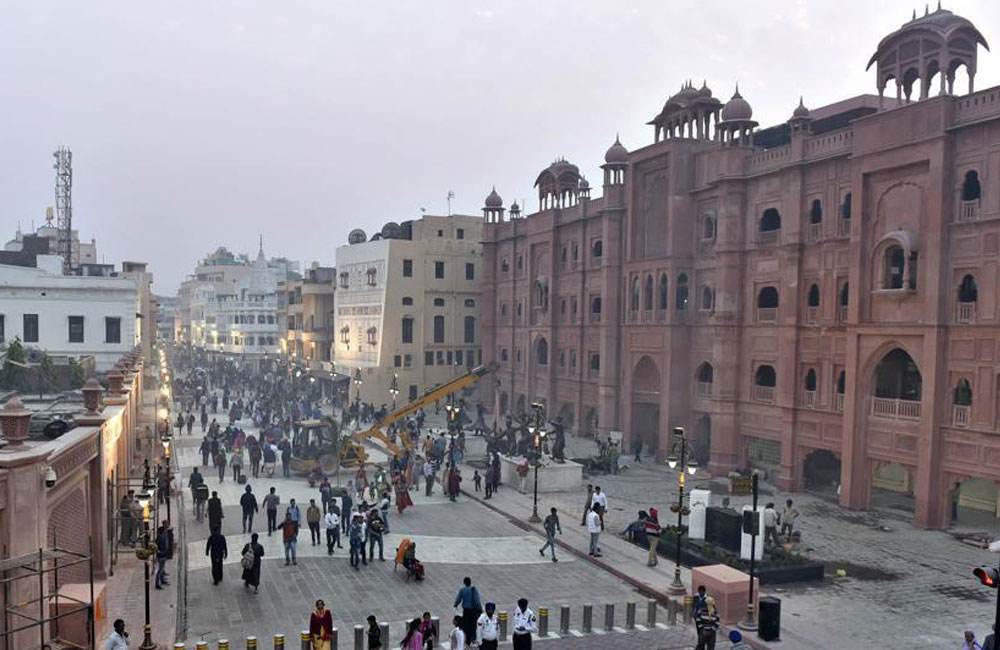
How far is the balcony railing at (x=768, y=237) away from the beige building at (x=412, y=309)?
29864 millimetres

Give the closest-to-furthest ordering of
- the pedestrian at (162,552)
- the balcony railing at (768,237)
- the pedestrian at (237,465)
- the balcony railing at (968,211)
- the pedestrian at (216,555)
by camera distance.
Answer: the pedestrian at (162,552), the pedestrian at (216,555), the balcony railing at (968,211), the pedestrian at (237,465), the balcony railing at (768,237)

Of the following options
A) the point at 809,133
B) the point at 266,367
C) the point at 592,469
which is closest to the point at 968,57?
the point at 809,133

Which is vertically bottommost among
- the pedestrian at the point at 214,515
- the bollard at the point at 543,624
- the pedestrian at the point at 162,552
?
the bollard at the point at 543,624

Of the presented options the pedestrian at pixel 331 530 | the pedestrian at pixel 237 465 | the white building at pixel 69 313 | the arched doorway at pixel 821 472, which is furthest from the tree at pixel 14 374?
the arched doorway at pixel 821 472

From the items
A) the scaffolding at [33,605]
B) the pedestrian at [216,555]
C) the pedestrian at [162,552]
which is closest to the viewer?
the scaffolding at [33,605]

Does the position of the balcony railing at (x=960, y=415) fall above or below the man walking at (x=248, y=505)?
above

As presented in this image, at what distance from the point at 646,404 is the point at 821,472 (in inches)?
407

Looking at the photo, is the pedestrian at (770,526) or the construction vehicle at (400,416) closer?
the pedestrian at (770,526)

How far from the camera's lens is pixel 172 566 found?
64.2ft

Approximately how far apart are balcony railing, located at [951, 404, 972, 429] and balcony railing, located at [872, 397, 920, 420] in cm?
130

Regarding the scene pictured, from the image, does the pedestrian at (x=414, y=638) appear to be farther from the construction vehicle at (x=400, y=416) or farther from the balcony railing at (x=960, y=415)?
the balcony railing at (x=960, y=415)

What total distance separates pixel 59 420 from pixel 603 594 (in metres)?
12.6

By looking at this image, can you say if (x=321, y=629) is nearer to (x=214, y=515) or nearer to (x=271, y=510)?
(x=214, y=515)

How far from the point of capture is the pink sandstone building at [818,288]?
24.9 meters
